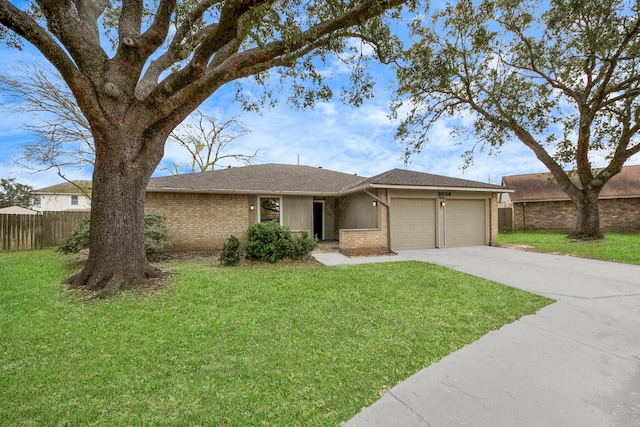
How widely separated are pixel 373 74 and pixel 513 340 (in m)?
8.38

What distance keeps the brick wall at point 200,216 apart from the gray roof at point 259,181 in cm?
52

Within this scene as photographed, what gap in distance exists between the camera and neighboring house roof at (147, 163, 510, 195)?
10719mm

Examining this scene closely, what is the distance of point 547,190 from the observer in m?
20.0

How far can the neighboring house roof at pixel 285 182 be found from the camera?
1072cm

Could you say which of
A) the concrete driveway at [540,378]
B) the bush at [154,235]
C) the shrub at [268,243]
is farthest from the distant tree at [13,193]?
the concrete driveway at [540,378]

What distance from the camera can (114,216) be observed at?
5477 mm

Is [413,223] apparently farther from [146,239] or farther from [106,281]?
[106,281]

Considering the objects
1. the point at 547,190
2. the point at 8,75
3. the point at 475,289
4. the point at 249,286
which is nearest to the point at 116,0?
the point at 8,75

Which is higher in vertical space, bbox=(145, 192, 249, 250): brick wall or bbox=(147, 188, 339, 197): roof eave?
bbox=(147, 188, 339, 197): roof eave

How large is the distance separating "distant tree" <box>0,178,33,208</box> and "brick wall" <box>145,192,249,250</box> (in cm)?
2999

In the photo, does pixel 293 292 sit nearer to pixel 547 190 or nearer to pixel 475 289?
pixel 475 289

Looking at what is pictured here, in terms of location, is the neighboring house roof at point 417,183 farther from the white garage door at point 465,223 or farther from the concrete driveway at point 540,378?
the concrete driveway at point 540,378

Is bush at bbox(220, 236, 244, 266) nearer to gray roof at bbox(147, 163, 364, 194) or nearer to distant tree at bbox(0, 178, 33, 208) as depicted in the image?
gray roof at bbox(147, 163, 364, 194)

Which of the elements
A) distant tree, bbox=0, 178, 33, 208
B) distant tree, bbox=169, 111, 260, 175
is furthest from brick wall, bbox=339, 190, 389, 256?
distant tree, bbox=0, 178, 33, 208
